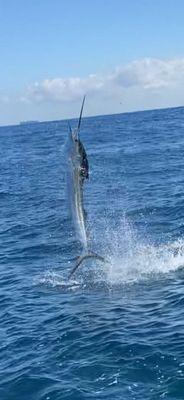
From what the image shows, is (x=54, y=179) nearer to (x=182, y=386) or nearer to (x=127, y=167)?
(x=127, y=167)

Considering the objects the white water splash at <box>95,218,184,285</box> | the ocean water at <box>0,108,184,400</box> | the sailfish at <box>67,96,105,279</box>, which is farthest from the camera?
the white water splash at <box>95,218,184,285</box>

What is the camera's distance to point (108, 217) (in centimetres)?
2995

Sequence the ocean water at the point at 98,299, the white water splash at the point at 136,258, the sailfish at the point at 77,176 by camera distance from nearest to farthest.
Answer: the ocean water at the point at 98,299
the sailfish at the point at 77,176
the white water splash at the point at 136,258

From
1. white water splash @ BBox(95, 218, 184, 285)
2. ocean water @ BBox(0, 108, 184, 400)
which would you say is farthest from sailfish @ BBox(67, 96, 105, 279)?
white water splash @ BBox(95, 218, 184, 285)

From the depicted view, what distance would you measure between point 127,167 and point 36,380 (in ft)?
108

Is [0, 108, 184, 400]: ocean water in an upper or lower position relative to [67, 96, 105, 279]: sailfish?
lower

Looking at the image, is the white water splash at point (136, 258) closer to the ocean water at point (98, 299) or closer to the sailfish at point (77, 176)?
the ocean water at point (98, 299)

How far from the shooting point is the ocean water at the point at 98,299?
1316 cm

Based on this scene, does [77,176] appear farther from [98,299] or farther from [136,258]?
[136,258]

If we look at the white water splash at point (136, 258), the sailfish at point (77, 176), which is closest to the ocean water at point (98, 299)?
the white water splash at point (136, 258)

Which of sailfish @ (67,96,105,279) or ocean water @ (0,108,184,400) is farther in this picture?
sailfish @ (67,96,105,279)

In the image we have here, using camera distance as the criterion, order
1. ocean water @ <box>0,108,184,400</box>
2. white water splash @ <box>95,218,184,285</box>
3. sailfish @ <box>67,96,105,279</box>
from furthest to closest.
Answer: white water splash @ <box>95,218,184,285</box> < sailfish @ <box>67,96,105,279</box> < ocean water @ <box>0,108,184,400</box>

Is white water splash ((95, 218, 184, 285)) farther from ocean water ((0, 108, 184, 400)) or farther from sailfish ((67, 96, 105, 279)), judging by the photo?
sailfish ((67, 96, 105, 279))

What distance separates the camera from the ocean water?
518 inches
